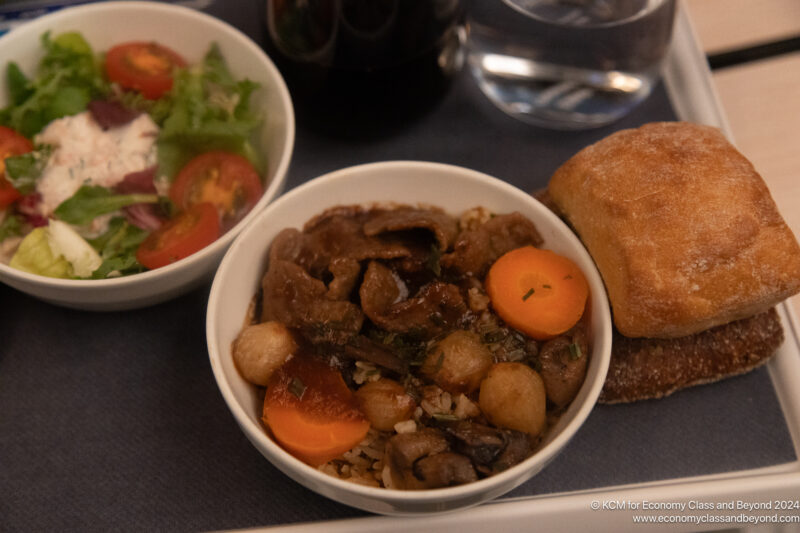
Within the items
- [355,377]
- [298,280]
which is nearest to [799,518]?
[355,377]

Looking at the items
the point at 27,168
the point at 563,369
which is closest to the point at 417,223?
the point at 563,369

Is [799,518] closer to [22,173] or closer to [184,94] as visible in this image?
[184,94]

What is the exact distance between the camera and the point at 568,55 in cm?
181

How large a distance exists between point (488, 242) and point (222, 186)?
0.70m

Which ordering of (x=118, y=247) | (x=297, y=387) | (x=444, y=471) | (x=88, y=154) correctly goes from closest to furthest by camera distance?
(x=444, y=471) < (x=297, y=387) < (x=118, y=247) < (x=88, y=154)

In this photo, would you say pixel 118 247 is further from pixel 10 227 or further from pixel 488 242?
pixel 488 242

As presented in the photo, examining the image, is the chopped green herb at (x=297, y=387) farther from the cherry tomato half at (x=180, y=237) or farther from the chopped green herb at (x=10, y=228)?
the chopped green herb at (x=10, y=228)

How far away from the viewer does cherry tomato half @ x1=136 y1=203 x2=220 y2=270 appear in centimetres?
150

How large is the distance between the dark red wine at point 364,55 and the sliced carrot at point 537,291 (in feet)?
1.97

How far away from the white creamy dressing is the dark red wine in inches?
16.6

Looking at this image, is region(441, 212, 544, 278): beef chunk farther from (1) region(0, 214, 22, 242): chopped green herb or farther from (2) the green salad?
(1) region(0, 214, 22, 242): chopped green herb

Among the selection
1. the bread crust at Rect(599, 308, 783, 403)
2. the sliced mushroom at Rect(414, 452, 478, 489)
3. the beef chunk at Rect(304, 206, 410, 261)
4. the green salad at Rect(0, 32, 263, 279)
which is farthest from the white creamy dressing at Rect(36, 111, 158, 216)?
the bread crust at Rect(599, 308, 783, 403)

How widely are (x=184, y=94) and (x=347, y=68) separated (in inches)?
18.2

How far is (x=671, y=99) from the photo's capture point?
6.34ft
